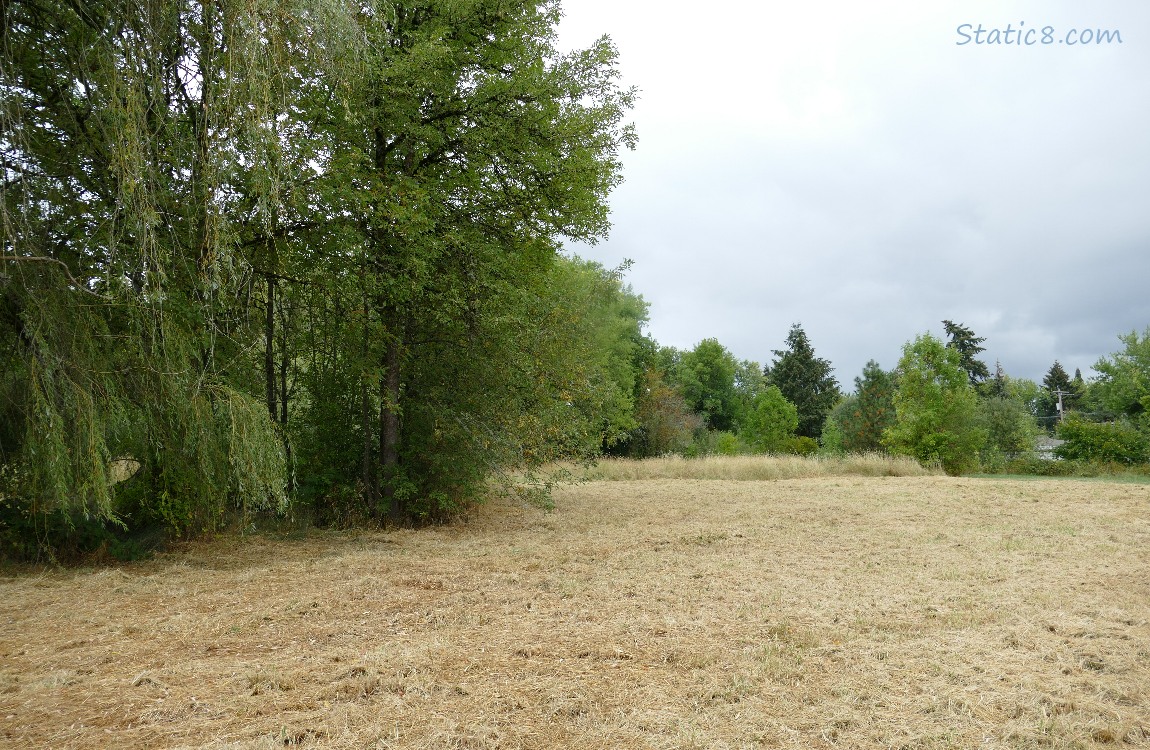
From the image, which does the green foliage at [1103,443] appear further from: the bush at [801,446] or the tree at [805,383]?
the tree at [805,383]

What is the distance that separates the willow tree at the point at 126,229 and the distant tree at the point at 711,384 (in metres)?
34.8

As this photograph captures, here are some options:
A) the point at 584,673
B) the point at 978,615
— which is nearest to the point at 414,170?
the point at 584,673

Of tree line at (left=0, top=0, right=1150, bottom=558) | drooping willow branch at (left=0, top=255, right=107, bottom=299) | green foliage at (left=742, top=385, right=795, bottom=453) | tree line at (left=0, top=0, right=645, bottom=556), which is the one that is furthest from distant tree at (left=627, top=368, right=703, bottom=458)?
drooping willow branch at (left=0, top=255, right=107, bottom=299)

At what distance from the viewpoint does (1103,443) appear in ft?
76.2

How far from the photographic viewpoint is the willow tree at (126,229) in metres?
4.66

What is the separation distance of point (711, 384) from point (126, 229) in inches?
1498

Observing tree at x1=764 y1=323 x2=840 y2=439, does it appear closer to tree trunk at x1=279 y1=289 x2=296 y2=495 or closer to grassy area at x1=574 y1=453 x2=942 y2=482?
grassy area at x1=574 y1=453 x2=942 y2=482

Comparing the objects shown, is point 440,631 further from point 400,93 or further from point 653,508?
point 653,508

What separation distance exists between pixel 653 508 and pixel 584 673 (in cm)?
904

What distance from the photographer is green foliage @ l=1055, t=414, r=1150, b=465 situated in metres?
22.9

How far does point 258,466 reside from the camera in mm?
6055

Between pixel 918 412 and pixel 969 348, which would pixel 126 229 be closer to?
pixel 918 412

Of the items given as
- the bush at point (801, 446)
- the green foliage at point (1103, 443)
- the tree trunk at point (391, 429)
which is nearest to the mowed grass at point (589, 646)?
the tree trunk at point (391, 429)

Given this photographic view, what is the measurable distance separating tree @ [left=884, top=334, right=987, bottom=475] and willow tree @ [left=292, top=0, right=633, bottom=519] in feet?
48.8
